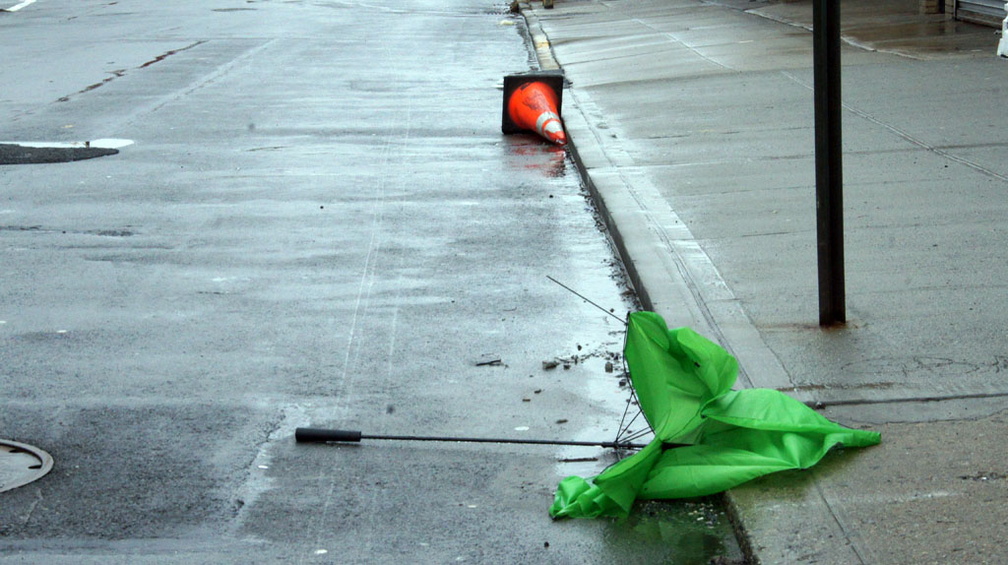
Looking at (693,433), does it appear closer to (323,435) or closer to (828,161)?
(323,435)

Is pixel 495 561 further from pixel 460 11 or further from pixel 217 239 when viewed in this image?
pixel 460 11

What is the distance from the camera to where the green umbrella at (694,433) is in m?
4.60

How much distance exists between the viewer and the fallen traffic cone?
13.4 metres

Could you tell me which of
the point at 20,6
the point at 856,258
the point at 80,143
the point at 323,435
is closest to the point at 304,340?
the point at 323,435

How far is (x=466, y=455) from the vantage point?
5234 mm

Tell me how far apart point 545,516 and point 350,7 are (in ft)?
115

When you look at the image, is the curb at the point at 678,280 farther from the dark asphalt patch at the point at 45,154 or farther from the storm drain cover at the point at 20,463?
the dark asphalt patch at the point at 45,154

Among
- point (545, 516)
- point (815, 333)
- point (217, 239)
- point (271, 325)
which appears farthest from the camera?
point (217, 239)

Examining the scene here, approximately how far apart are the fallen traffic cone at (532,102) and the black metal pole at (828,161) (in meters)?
Result: 7.20

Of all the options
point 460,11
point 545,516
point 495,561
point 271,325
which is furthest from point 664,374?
point 460,11

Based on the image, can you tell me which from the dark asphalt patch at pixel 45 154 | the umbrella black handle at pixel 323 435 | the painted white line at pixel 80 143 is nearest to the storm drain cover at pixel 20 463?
the umbrella black handle at pixel 323 435

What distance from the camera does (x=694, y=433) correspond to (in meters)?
4.78

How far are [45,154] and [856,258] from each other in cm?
858

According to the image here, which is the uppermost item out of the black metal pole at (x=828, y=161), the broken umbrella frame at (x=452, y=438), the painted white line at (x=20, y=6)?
the black metal pole at (x=828, y=161)
